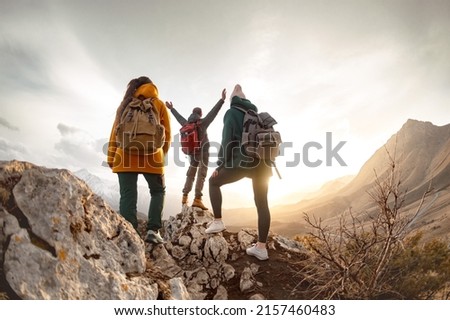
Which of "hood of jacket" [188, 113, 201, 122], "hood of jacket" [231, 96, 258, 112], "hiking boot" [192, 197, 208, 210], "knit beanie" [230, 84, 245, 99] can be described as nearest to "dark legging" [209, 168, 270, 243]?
"hood of jacket" [231, 96, 258, 112]

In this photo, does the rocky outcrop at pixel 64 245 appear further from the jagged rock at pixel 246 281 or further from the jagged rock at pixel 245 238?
the jagged rock at pixel 245 238

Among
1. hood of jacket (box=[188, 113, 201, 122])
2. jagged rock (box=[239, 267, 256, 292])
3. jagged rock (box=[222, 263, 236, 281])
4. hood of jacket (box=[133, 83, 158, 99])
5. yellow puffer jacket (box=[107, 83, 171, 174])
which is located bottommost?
jagged rock (box=[239, 267, 256, 292])

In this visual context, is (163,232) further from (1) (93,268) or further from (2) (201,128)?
(1) (93,268)

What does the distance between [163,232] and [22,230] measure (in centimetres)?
555

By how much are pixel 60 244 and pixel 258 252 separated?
3414 mm

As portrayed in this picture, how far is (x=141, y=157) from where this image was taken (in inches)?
170

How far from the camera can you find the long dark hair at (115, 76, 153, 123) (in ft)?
14.5

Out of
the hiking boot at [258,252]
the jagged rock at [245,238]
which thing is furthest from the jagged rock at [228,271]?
the jagged rock at [245,238]

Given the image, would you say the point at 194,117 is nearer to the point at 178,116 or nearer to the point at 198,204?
the point at 178,116

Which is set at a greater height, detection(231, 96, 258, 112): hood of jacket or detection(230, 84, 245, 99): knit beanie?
detection(230, 84, 245, 99): knit beanie

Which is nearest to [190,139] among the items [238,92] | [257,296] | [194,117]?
[194,117]

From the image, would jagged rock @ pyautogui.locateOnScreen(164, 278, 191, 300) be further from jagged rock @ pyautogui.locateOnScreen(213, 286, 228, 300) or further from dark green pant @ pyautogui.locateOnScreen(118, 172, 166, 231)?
dark green pant @ pyautogui.locateOnScreen(118, 172, 166, 231)

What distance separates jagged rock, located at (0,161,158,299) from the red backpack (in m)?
4.62
